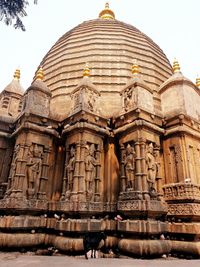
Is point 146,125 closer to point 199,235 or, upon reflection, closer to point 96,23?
point 199,235

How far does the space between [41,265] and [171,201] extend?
504 cm

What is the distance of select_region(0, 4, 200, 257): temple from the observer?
7340 millimetres

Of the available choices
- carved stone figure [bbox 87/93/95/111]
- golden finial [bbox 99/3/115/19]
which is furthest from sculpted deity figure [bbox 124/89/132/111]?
golden finial [bbox 99/3/115/19]

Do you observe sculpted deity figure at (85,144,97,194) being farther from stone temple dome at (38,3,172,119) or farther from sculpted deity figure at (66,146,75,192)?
stone temple dome at (38,3,172,119)

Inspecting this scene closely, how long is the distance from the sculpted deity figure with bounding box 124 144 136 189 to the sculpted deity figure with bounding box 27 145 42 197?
135 inches

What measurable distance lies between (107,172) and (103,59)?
8.45 metres

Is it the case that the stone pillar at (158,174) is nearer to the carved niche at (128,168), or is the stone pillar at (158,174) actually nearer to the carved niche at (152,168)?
the carved niche at (152,168)

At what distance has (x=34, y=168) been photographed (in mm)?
8586

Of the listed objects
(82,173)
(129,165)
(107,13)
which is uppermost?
(107,13)

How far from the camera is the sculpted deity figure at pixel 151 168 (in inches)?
316

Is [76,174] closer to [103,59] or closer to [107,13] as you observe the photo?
[103,59]

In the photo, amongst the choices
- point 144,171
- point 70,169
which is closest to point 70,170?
point 70,169

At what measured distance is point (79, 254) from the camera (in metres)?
6.85

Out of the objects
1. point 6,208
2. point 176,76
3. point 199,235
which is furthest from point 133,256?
point 176,76
